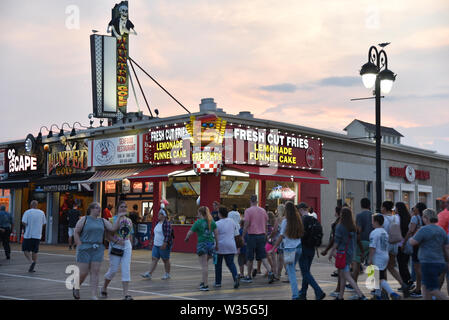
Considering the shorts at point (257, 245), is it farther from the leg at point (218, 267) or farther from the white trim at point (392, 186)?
the white trim at point (392, 186)

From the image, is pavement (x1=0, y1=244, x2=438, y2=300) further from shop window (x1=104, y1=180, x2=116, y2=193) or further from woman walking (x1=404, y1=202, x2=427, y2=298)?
shop window (x1=104, y1=180, x2=116, y2=193)

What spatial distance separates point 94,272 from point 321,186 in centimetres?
1958

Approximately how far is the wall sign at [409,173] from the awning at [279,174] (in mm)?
8865

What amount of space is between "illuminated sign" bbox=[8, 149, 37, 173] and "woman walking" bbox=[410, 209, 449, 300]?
2719 centimetres

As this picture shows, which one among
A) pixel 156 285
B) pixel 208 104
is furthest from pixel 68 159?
pixel 156 285

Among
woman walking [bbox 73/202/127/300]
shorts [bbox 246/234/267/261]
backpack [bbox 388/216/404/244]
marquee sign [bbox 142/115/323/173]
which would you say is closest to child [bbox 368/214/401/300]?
backpack [bbox 388/216/404/244]

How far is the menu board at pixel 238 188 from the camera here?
24.4 meters

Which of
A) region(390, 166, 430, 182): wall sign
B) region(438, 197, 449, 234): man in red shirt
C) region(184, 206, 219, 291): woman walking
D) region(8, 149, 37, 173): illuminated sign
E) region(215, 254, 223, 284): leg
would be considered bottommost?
region(215, 254, 223, 284): leg

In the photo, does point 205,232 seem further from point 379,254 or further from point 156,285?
point 379,254

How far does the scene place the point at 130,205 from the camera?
90.0 feet

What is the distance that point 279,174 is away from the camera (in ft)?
80.9

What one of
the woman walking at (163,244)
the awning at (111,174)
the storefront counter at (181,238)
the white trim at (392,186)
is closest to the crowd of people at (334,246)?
the woman walking at (163,244)

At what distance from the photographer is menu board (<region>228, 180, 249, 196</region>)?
2441cm
